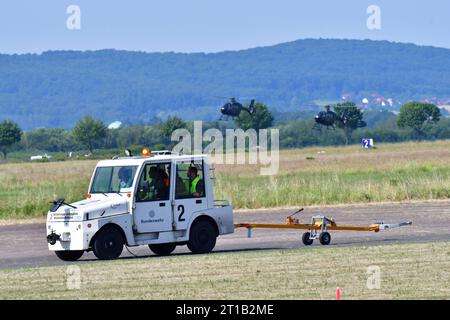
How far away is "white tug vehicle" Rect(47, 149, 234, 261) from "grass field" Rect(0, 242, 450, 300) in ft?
1.51

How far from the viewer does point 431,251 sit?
837 inches

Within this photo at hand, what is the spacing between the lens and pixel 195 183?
22.4 meters

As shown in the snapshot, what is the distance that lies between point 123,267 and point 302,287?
15.2 feet

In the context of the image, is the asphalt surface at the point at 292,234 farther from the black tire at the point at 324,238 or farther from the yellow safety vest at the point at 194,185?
the yellow safety vest at the point at 194,185

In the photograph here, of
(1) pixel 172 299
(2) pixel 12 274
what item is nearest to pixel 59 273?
(2) pixel 12 274

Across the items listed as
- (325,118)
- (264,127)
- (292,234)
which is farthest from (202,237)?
(264,127)

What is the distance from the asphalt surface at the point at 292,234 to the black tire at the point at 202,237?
1003mm

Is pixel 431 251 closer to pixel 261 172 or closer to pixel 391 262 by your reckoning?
pixel 391 262

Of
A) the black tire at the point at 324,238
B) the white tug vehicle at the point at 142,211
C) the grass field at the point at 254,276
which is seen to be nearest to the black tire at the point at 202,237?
the white tug vehicle at the point at 142,211

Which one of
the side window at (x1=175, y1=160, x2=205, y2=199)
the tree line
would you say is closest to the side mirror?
the side window at (x1=175, y1=160, x2=205, y2=199)

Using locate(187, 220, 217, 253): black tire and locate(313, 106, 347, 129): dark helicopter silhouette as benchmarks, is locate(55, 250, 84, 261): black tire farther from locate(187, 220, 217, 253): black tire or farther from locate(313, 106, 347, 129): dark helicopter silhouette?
locate(313, 106, 347, 129): dark helicopter silhouette

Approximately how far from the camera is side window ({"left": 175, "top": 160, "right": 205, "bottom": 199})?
22250 millimetres

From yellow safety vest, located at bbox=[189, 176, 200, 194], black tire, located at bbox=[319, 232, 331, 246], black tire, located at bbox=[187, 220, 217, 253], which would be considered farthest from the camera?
black tire, located at bbox=[319, 232, 331, 246]

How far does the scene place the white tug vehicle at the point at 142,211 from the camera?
21328 millimetres
